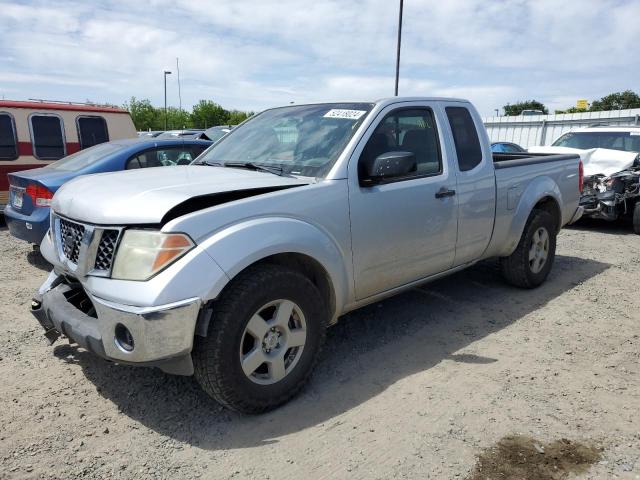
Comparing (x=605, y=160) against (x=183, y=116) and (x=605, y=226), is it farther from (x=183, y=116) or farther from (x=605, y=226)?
(x=183, y=116)

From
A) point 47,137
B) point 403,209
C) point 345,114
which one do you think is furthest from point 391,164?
A: point 47,137

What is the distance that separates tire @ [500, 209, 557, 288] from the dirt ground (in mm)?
550

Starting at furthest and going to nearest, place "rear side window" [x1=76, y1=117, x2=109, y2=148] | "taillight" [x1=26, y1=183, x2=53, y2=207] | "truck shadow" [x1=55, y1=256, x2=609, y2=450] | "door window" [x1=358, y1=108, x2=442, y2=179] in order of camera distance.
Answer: "rear side window" [x1=76, y1=117, x2=109, y2=148]
"taillight" [x1=26, y1=183, x2=53, y2=207]
"door window" [x1=358, y1=108, x2=442, y2=179]
"truck shadow" [x1=55, y1=256, x2=609, y2=450]

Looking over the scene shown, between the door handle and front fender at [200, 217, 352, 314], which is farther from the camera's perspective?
the door handle

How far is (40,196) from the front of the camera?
Result: 19.5 feet

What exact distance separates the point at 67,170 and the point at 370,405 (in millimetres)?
5070

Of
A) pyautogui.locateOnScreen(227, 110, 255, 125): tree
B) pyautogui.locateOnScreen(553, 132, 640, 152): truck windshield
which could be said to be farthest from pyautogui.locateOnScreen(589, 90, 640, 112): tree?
pyautogui.locateOnScreen(553, 132, 640, 152): truck windshield

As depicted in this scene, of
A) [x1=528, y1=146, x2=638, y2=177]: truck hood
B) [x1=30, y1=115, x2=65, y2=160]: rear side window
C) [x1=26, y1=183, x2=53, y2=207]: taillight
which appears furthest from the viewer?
[x1=30, y1=115, x2=65, y2=160]: rear side window

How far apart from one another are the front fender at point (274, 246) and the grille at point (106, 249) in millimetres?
507

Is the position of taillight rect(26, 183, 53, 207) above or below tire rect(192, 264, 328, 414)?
above

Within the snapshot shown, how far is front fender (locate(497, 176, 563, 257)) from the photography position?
16.1 feet

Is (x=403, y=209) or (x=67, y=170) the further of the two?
(x=67, y=170)

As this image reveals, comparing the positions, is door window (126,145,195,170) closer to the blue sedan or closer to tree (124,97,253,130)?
the blue sedan

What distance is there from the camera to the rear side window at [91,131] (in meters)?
9.97
